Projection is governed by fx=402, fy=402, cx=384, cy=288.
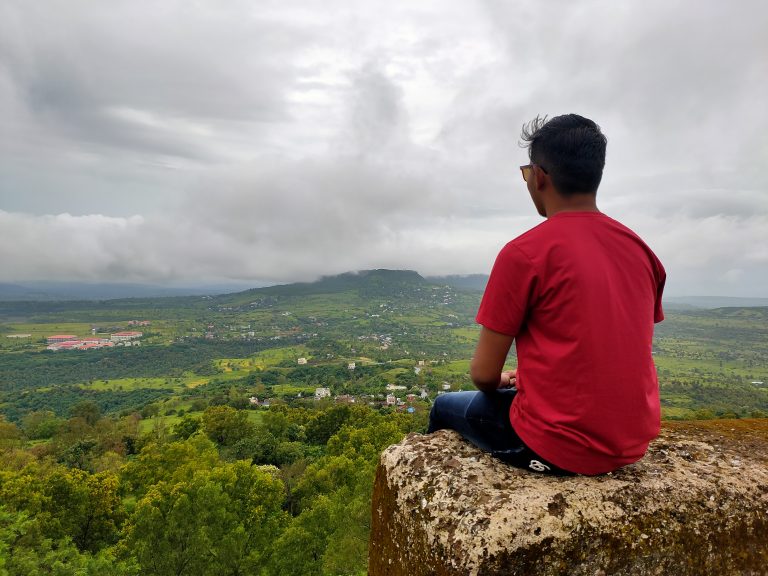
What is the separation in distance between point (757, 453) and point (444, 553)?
3062 mm

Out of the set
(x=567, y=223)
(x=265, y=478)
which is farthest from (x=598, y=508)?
(x=265, y=478)

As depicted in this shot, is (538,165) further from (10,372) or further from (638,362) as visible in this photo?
(10,372)

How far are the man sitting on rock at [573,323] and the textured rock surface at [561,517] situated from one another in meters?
0.25

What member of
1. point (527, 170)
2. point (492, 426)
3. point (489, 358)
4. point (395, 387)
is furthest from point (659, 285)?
point (395, 387)

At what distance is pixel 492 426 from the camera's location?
2.81 meters

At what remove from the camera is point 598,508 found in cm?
223

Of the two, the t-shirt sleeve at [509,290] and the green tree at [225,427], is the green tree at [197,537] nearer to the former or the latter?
the t-shirt sleeve at [509,290]

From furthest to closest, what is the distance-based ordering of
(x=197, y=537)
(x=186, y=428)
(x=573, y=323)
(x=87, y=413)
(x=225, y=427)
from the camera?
1. (x=87, y=413)
2. (x=186, y=428)
3. (x=225, y=427)
4. (x=197, y=537)
5. (x=573, y=323)

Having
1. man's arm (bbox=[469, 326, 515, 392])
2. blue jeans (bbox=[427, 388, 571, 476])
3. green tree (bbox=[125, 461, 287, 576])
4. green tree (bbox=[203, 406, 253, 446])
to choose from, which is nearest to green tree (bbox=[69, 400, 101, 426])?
green tree (bbox=[203, 406, 253, 446])

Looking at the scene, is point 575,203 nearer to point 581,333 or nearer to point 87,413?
point 581,333

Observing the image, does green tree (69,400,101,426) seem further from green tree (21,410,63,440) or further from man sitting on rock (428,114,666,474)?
man sitting on rock (428,114,666,474)

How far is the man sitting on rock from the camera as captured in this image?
2250 mm

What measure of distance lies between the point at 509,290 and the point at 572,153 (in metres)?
1.01

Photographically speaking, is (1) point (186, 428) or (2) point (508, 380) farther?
(1) point (186, 428)
